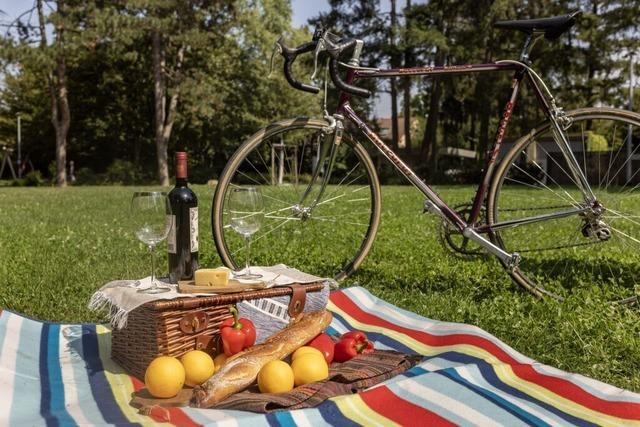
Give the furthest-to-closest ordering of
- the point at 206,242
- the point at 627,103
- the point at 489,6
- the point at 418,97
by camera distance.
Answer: the point at 418,97
the point at 627,103
the point at 489,6
the point at 206,242

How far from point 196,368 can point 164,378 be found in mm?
177

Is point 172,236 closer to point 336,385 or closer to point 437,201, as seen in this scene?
point 336,385

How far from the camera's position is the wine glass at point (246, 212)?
311cm

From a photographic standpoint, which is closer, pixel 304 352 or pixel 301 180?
pixel 304 352

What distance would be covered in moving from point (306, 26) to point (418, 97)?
15061 millimetres

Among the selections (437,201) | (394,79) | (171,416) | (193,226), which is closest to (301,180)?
(437,201)

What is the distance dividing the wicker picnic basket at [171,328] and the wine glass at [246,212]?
13.1 inches

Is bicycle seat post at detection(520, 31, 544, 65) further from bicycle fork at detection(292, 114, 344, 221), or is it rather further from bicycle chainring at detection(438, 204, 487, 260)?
bicycle fork at detection(292, 114, 344, 221)

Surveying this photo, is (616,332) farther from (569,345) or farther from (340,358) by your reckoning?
(340,358)

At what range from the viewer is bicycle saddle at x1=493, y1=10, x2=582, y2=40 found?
368cm

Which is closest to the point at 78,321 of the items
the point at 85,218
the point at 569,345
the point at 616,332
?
the point at 569,345

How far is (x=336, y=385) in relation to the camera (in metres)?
2.46

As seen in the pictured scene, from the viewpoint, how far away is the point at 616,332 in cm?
326

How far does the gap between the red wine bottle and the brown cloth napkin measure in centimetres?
81
